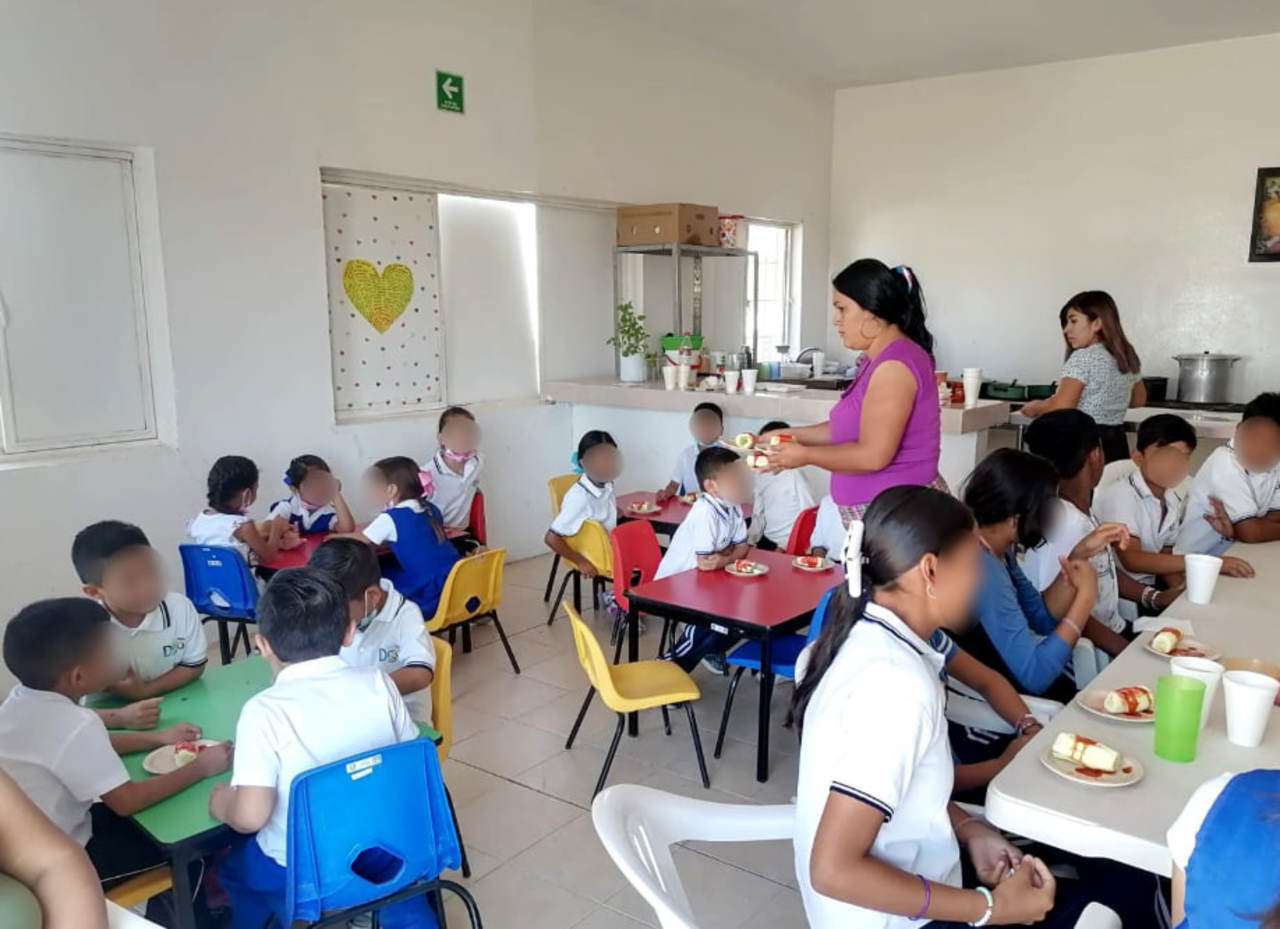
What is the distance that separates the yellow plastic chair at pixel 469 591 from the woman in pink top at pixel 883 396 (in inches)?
56.7

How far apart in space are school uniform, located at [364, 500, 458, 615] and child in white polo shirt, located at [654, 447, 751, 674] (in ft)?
3.04

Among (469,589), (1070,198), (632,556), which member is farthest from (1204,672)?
(1070,198)

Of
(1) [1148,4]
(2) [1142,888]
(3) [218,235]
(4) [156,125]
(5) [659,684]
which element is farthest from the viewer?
(1) [1148,4]

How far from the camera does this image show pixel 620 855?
1271 mm

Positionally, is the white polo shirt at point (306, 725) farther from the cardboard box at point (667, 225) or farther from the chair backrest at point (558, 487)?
the cardboard box at point (667, 225)

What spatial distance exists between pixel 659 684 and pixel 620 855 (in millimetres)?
A: 1648

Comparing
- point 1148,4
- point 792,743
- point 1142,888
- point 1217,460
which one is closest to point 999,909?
point 1142,888

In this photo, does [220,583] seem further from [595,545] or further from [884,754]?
[884,754]

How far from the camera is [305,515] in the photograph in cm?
408

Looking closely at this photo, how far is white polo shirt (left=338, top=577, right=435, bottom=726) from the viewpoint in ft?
7.61

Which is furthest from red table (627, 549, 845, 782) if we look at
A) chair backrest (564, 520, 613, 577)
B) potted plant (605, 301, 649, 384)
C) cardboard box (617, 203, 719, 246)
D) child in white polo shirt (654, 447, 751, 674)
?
cardboard box (617, 203, 719, 246)

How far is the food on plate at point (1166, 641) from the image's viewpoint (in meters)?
1.95

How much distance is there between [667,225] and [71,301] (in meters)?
3.48

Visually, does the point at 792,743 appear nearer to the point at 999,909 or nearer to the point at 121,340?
the point at 999,909
